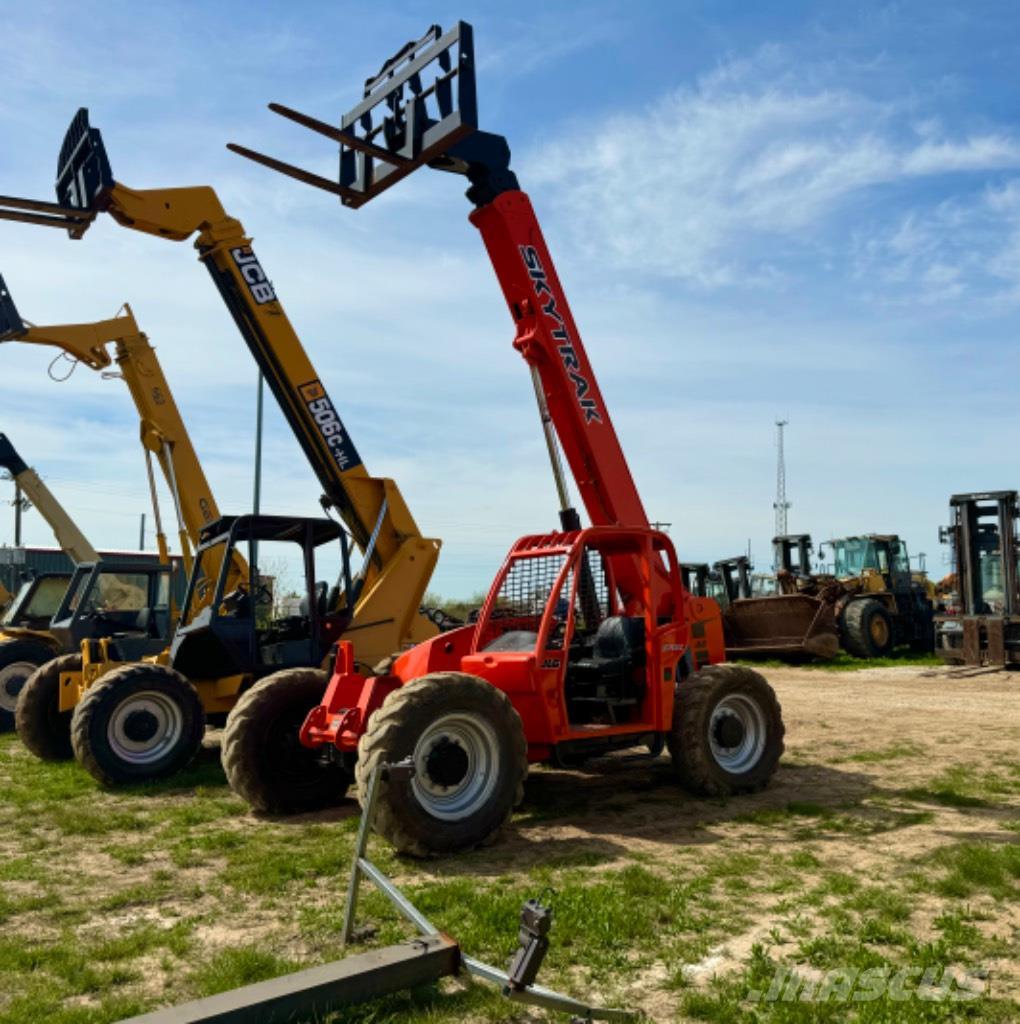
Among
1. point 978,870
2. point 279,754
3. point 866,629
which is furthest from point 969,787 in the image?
point 866,629

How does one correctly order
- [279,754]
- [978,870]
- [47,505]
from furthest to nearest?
1. [47,505]
2. [279,754]
3. [978,870]

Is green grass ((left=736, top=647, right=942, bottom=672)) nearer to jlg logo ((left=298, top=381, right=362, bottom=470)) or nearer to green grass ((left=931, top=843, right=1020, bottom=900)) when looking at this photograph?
jlg logo ((left=298, top=381, right=362, bottom=470))

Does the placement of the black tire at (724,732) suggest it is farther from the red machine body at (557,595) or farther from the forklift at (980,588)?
the forklift at (980,588)

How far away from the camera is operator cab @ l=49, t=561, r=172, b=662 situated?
1242 cm

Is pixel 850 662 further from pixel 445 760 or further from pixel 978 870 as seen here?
pixel 445 760

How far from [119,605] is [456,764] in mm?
7764

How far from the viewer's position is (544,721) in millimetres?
7004

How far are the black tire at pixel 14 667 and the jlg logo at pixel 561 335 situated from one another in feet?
26.0

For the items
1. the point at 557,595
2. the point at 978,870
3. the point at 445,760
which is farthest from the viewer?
the point at 557,595

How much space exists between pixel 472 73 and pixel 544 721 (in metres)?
4.64

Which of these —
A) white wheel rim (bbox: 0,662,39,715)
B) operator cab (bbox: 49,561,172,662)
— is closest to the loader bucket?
operator cab (bbox: 49,561,172,662)

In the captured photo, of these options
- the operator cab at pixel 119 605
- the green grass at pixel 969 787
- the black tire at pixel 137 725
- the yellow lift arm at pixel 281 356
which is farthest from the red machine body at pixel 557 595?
the operator cab at pixel 119 605

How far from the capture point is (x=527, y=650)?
7.22 metres

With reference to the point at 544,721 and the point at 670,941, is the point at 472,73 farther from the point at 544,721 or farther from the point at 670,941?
the point at 670,941
